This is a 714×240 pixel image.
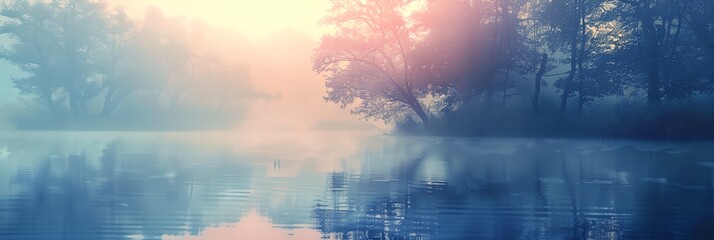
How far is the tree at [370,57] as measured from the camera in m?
49.1

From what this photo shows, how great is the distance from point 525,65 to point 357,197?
103 ft

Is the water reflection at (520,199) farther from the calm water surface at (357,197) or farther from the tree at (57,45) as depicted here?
the tree at (57,45)

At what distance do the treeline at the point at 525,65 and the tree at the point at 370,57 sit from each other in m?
0.07

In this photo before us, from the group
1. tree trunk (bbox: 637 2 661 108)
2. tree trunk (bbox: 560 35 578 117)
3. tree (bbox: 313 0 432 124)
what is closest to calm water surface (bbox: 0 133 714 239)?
tree trunk (bbox: 637 2 661 108)

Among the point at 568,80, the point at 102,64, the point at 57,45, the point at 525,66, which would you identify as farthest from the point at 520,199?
the point at 57,45

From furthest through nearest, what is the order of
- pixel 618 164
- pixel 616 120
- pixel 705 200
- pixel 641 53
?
pixel 641 53
pixel 616 120
pixel 618 164
pixel 705 200

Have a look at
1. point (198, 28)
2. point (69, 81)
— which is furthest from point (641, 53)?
point (198, 28)

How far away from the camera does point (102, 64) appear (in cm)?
6925

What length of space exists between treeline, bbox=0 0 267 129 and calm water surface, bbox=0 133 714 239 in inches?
1545

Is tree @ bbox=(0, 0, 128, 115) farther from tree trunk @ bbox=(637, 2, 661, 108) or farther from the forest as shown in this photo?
tree trunk @ bbox=(637, 2, 661, 108)

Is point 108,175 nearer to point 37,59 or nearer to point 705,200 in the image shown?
point 705,200

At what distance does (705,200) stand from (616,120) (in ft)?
77.8

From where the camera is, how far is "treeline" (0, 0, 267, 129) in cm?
6719

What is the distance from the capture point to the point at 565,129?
41.6 metres
